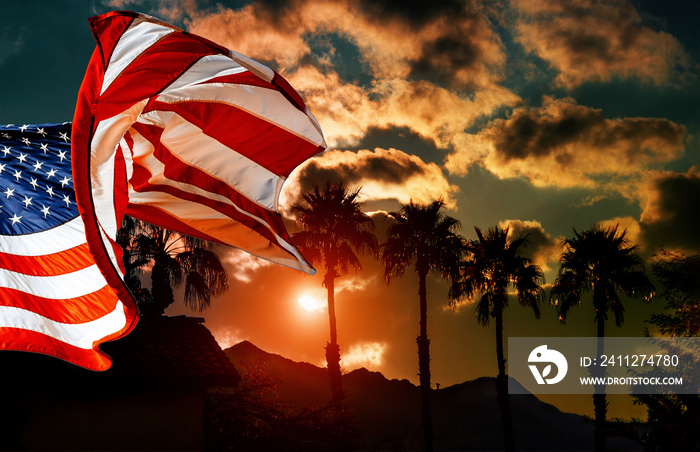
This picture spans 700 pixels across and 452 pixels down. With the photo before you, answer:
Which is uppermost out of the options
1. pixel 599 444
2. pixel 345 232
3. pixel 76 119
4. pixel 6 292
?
pixel 345 232

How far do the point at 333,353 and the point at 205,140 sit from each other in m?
29.5

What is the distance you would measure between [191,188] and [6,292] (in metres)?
1.60

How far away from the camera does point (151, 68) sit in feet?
11.1

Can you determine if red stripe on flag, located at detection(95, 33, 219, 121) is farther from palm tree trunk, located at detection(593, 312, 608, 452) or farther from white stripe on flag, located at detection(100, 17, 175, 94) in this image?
palm tree trunk, located at detection(593, 312, 608, 452)

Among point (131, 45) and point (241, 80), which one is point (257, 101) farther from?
point (131, 45)

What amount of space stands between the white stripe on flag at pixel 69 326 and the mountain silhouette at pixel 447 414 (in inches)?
2484

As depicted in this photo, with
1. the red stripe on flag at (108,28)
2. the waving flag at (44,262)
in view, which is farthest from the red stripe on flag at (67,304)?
the red stripe on flag at (108,28)

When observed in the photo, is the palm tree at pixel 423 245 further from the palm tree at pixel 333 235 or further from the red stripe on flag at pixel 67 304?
the red stripe on flag at pixel 67 304

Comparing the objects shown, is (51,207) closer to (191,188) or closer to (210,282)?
(191,188)

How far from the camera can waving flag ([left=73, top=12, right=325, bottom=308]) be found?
333 cm

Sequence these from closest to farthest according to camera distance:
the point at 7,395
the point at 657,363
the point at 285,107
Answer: the point at 285,107 < the point at 7,395 < the point at 657,363

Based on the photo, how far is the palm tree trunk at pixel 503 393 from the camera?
31.5 meters

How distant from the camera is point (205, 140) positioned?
4.64 metres

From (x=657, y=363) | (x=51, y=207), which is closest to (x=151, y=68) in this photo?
(x=51, y=207)
